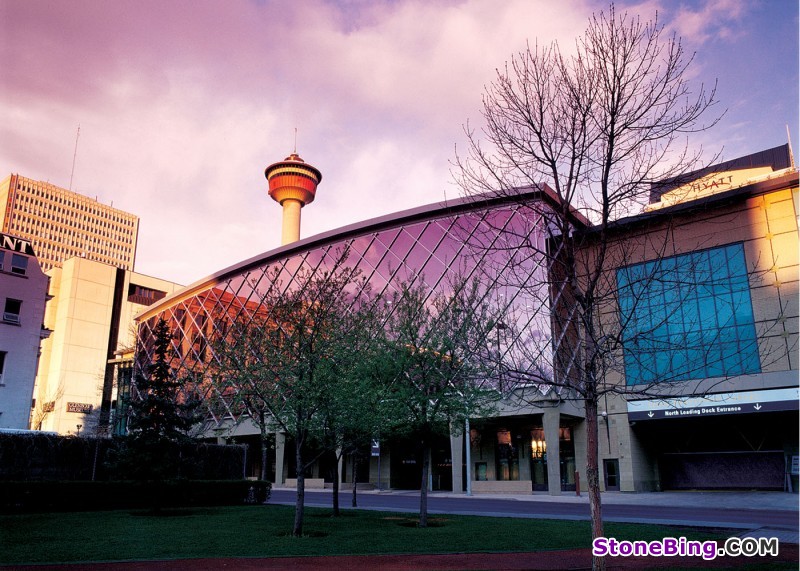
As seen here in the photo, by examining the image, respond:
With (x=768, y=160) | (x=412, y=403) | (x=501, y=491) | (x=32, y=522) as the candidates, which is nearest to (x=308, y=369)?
(x=412, y=403)

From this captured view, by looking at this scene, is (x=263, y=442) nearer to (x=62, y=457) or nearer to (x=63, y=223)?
(x=62, y=457)

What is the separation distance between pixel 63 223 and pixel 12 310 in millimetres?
156085

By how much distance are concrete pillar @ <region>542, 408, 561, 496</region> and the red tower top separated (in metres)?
75.7

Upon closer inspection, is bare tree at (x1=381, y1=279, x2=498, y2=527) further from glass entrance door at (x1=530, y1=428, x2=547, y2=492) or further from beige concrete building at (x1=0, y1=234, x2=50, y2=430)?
beige concrete building at (x1=0, y1=234, x2=50, y2=430)

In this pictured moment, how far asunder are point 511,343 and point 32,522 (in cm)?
1548

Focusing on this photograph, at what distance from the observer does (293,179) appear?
354 feet

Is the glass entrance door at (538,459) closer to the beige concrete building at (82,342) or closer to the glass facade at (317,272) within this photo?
the glass facade at (317,272)

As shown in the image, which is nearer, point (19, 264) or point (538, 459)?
point (19, 264)

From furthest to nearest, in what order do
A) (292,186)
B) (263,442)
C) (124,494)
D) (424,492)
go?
(292,186)
(263,442)
(124,494)
(424,492)

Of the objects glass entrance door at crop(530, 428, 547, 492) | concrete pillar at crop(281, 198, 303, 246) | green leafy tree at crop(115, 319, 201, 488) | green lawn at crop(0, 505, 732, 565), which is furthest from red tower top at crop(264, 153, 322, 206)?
green lawn at crop(0, 505, 732, 565)

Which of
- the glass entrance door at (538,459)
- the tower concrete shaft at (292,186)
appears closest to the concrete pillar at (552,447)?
the glass entrance door at (538,459)

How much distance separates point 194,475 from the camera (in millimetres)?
30922

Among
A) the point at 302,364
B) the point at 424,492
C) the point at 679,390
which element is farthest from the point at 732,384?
the point at 302,364

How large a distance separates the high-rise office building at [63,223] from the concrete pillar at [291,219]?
6918 centimetres
